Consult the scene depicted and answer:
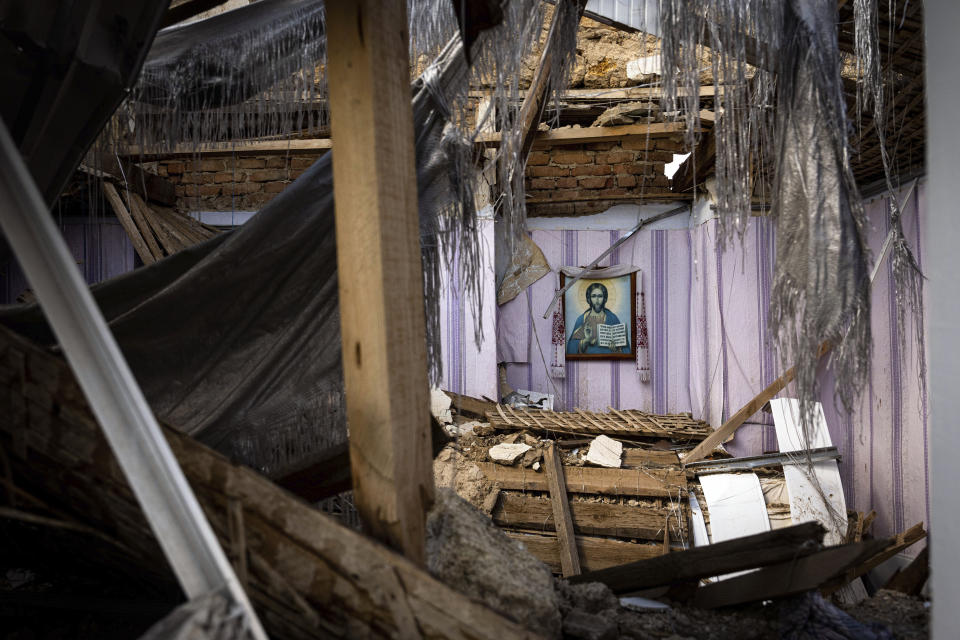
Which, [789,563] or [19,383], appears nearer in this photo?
[19,383]

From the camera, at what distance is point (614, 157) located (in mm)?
5488

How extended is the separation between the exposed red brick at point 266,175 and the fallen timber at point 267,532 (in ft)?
15.8

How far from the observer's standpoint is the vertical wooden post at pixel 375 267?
1053 mm

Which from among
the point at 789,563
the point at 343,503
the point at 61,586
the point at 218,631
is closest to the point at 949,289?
the point at 789,563

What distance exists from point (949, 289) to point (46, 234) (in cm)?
154

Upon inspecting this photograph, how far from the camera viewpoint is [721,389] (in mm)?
5199

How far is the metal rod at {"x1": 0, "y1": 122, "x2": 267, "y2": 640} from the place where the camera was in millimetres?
708

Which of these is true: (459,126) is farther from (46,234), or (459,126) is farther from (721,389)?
(721,389)

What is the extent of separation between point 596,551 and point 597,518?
0.25 metres

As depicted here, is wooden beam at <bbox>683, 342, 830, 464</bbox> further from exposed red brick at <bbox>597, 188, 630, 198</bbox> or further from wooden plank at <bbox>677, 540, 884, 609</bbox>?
wooden plank at <bbox>677, 540, 884, 609</bbox>

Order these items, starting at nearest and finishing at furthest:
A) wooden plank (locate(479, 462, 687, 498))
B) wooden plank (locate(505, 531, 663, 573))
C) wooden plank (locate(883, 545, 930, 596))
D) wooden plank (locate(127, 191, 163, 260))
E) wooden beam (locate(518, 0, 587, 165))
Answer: wooden beam (locate(518, 0, 587, 165)) < wooden plank (locate(883, 545, 930, 596)) < wooden plank (locate(505, 531, 663, 573)) < wooden plank (locate(479, 462, 687, 498)) < wooden plank (locate(127, 191, 163, 260))

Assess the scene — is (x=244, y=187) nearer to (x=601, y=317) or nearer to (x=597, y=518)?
(x=601, y=317)

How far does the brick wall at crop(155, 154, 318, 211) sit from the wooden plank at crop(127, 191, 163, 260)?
2.26ft

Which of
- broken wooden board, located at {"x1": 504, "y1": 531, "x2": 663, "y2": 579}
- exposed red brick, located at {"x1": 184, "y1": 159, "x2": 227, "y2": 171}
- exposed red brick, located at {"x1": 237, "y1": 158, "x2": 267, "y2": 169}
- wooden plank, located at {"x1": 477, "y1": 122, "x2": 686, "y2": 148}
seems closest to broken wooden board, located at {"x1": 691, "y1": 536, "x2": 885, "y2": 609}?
broken wooden board, located at {"x1": 504, "y1": 531, "x2": 663, "y2": 579}
